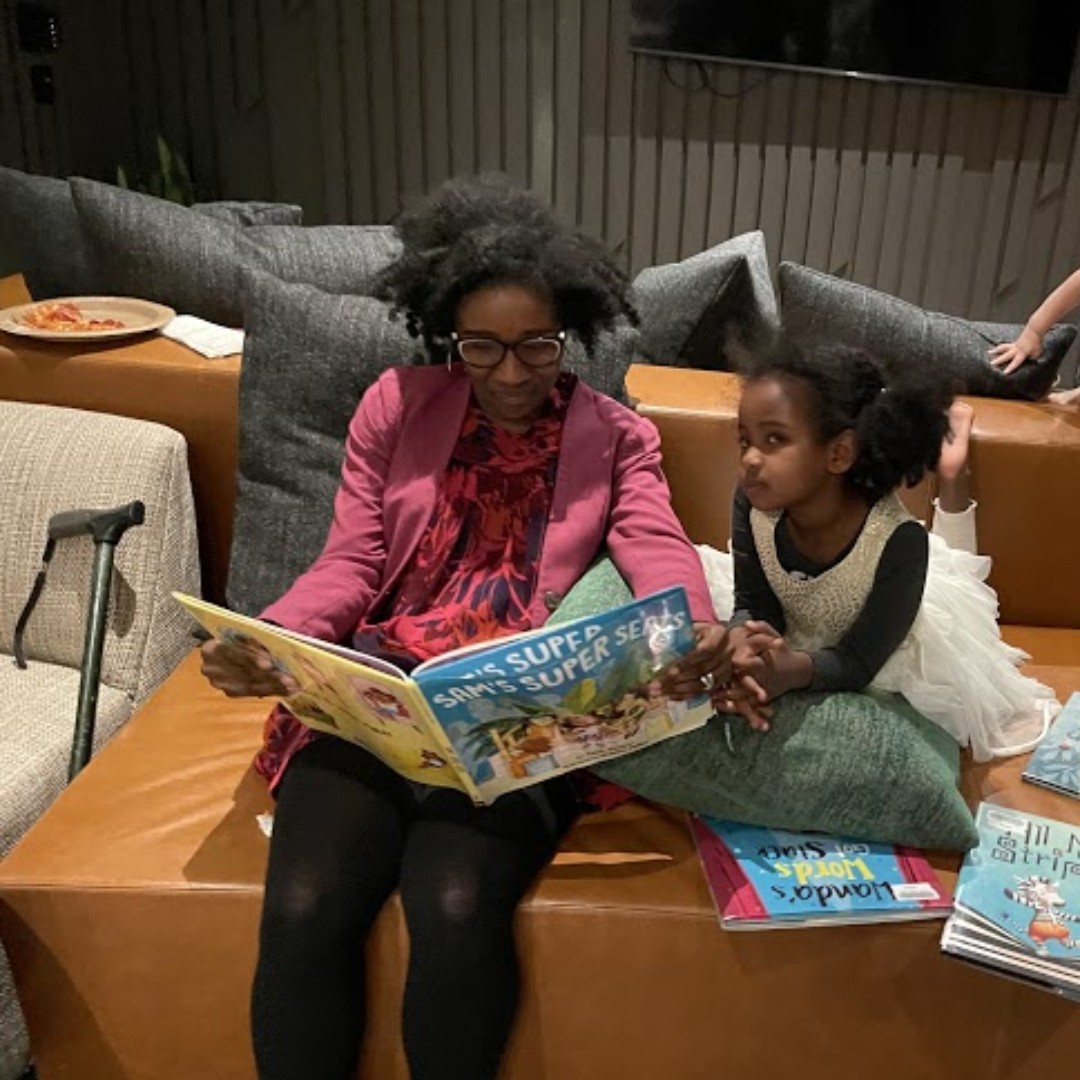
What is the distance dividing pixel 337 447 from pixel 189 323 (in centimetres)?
39

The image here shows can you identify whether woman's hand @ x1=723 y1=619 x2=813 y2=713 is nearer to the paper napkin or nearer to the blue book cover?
the blue book cover

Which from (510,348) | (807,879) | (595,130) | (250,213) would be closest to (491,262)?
(510,348)

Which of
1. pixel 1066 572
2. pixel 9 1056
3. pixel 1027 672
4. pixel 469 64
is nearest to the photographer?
pixel 9 1056

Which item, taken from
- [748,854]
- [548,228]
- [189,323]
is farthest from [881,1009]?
[189,323]

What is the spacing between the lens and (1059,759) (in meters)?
→ 1.45

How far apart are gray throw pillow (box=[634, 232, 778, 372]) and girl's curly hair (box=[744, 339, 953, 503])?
1.55ft

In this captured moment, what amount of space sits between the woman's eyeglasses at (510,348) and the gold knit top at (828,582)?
32cm

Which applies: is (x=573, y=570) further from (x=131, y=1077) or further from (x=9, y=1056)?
(x=9, y=1056)

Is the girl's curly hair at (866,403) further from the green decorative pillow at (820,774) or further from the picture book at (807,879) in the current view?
the picture book at (807,879)

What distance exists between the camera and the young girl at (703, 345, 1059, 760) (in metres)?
1.29

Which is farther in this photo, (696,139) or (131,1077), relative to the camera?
(696,139)

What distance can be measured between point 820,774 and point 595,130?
274cm

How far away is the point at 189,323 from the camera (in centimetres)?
190

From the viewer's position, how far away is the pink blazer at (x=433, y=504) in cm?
144
